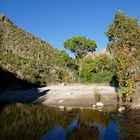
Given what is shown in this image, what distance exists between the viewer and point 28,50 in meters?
139

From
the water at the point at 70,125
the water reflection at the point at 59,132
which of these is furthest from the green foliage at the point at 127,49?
the water reflection at the point at 59,132

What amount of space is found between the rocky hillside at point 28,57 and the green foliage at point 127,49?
169 feet

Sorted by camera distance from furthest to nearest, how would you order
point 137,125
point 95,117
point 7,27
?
point 7,27
point 95,117
point 137,125

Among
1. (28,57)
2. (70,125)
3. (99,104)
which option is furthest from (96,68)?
(70,125)

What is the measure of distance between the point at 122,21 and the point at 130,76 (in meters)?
7.00

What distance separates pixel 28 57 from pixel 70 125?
100 m

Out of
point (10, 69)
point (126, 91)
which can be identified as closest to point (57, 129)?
point (126, 91)

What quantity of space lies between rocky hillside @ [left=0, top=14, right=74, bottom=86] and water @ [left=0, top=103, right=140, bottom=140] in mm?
54243

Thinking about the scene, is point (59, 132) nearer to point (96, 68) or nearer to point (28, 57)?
point (96, 68)

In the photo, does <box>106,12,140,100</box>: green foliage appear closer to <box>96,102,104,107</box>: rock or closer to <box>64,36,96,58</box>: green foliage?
<box>96,102,104,107</box>: rock

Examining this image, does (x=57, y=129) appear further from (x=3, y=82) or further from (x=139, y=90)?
(x=3, y=82)

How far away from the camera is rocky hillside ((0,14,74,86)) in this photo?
10039cm

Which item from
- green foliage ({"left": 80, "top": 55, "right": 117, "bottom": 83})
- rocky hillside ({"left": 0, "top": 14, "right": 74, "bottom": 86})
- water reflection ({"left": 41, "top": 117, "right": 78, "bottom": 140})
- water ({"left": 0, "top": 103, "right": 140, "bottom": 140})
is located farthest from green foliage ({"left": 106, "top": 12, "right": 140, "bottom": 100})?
green foliage ({"left": 80, "top": 55, "right": 117, "bottom": 83})

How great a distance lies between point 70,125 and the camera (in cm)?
3086
